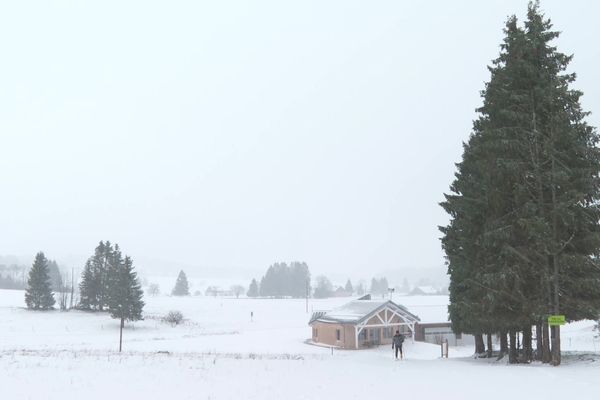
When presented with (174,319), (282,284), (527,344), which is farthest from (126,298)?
(282,284)

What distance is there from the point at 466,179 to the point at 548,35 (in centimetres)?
858

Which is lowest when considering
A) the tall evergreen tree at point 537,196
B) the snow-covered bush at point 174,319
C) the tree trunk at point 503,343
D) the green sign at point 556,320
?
the snow-covered bush at point 174,319

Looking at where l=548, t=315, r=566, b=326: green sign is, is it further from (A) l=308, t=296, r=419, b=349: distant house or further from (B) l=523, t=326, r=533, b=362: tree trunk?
(A) l=308, t=296, r=419, b=349: distant house

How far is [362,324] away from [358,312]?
216cm

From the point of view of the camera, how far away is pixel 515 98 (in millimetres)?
20219

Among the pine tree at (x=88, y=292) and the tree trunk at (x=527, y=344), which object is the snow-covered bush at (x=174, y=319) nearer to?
the pine tree at (x=88, y=292)

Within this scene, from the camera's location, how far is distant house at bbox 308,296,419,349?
50281 mm

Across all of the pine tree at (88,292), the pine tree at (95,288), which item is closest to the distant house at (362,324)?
Result: the pine tree at (95,288)

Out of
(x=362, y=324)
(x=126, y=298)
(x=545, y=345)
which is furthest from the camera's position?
(x=126, y=298)

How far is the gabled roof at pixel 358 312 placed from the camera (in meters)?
50.5

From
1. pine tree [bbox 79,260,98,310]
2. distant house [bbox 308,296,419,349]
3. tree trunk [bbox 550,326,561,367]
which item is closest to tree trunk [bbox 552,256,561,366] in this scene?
tree trunk [bbox 550,326,561,367]

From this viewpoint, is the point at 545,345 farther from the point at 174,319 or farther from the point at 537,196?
the point at 174,319

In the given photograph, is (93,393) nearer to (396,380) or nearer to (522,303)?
(396,380)

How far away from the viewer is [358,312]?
5228 cm
